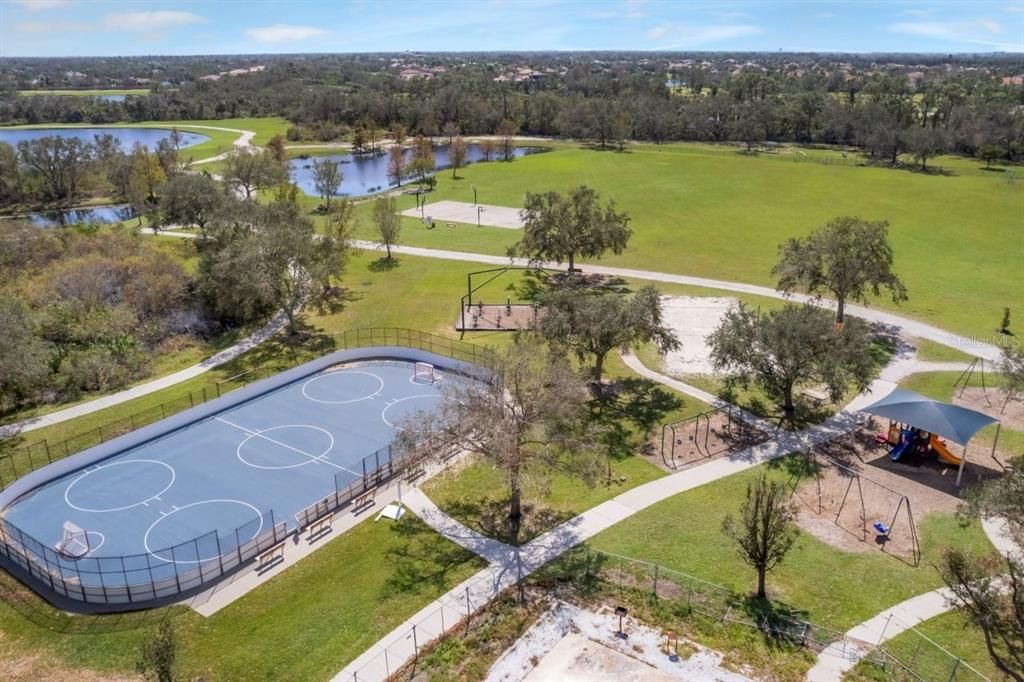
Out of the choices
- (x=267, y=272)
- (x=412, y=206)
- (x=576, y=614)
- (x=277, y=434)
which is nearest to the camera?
(x=576, y=614)

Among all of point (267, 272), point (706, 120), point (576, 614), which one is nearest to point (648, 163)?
point (706, 120)

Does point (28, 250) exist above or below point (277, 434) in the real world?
above

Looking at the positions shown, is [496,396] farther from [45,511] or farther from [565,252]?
[565,252]

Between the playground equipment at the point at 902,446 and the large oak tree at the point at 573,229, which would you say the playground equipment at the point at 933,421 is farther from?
the large oak tree at the point at 573,229

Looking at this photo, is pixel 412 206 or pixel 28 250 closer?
pixel 28 250

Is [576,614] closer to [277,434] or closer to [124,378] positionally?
[277,434]

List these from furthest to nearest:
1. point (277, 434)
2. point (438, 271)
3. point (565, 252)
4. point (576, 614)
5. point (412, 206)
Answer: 1. point (412, 206)
2. point (438, 271)
3. point (565, 252)
4. point (277, 434)
5. point (576, 614)

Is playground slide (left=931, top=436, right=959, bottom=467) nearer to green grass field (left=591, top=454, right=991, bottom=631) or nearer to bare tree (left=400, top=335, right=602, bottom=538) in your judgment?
green grass field (left=591, top=454, right=991, bottom=631)

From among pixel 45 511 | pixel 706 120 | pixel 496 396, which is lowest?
pixel 45 511

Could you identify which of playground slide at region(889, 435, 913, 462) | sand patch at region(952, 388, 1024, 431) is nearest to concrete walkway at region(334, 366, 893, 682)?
playground slide at region(889, 435, 913, 462)
